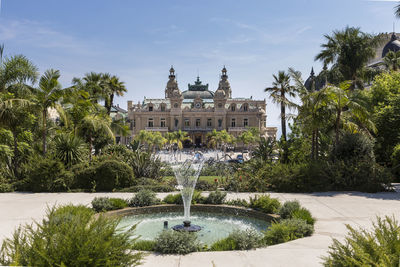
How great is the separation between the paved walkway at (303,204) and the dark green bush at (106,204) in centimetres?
147

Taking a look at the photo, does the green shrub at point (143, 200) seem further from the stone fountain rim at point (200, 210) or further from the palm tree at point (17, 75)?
the palm tree at point (17, 75)

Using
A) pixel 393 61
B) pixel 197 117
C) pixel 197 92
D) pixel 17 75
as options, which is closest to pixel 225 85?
pixel 197 92

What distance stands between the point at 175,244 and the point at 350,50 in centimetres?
2257

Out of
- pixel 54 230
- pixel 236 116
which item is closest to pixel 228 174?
pixel 54 230

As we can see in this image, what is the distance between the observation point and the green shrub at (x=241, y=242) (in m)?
5.98

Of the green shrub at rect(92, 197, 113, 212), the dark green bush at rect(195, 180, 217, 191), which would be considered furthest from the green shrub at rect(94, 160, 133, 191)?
the green shrub at rect(92, 197, 113, 212)

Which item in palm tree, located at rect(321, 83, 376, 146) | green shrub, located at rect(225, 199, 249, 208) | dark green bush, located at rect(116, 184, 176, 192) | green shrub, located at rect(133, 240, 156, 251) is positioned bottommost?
green shrub, located at rect(133, 240, 156, 251)

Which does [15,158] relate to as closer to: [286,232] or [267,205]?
[267,205]

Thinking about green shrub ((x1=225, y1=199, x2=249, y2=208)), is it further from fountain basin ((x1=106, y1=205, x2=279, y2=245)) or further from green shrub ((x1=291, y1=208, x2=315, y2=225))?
green shrub ((x1=291, y1=208, x2=315, y2=225))

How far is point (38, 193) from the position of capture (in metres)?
11.9

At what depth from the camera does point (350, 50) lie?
22891 millimetres

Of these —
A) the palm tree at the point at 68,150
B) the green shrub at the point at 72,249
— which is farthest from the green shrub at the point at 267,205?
the palm tree at the point at 68,150

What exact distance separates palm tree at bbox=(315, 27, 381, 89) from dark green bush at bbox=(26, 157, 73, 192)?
67.4ft

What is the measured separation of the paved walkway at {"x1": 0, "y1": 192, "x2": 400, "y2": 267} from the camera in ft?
17.4
